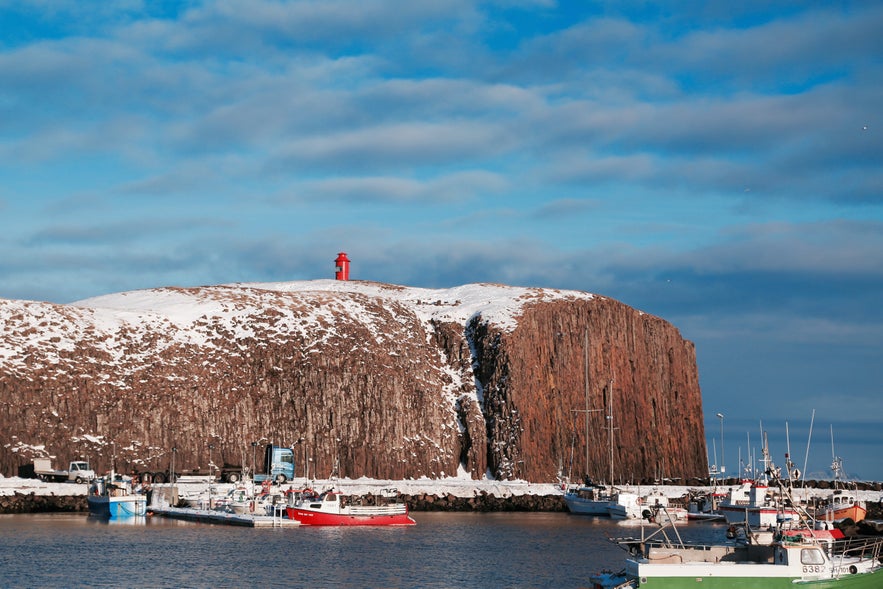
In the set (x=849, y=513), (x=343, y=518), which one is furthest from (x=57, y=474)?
(x=849, y=513)

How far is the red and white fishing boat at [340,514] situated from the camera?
265 ft

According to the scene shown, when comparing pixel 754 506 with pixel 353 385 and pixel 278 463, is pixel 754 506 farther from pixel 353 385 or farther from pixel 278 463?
pixel 353 385

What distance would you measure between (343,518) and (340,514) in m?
0.36

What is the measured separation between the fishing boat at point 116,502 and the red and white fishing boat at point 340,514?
38.9ft

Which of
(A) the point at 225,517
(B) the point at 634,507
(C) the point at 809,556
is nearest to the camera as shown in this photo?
(C) the point at 809,556

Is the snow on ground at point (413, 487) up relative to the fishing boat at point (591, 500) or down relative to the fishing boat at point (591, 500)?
up

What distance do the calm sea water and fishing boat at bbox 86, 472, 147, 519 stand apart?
76.3 inches

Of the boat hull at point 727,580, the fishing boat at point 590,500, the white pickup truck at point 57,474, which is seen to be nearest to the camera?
the boat hull at point 727,580

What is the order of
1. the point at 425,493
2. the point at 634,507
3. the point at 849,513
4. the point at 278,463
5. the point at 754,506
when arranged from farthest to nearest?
the point at 278,463 < the point at 425,493 < the point at 634,507 < the point at 849,513 < the point at 754,506

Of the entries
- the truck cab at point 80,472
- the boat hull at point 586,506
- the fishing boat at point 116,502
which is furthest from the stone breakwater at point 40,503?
the boat hull at point 586,506

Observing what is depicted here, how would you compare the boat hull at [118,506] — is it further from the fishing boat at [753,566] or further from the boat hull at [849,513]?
the boat hull at [849,513]

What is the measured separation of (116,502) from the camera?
275 ft

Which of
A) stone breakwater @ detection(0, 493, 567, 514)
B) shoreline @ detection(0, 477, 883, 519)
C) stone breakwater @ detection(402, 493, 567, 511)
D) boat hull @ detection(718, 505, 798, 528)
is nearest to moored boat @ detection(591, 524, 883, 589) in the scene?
boat hull @ detection(718, 505, 798, 528)

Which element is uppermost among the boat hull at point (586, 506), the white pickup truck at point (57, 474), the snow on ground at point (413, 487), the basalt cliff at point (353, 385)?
the basalt cliff at point (353, 385)
